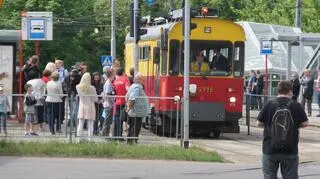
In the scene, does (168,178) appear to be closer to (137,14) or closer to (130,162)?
(130,162)

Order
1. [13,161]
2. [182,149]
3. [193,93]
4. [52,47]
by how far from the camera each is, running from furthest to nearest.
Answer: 1. [52,47]
2. [193,93]
3. [182,149]
4. [13,161]

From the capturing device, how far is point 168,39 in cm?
2125

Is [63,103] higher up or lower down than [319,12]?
lower down

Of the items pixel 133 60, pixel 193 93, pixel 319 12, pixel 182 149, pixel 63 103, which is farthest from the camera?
pixel 319 12

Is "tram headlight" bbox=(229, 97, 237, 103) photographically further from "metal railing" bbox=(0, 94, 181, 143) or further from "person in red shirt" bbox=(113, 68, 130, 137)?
"person in red shirt" bbox=(113, 68, 130, 137)

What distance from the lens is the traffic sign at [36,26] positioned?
2289cm

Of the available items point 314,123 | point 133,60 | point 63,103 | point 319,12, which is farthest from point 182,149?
point 319,12

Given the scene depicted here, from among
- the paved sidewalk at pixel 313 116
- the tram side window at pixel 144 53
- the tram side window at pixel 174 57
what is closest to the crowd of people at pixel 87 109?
the tram side window at pixel 174 57

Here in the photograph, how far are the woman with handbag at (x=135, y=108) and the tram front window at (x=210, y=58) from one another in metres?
3.68

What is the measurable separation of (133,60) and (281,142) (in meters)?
17.0

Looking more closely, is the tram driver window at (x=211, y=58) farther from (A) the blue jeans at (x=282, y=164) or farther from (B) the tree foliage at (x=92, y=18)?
(B) the tree foliage at (x=92, y=18)

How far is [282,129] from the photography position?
956 centimetres

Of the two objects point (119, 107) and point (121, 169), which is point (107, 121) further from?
point (121, 169)

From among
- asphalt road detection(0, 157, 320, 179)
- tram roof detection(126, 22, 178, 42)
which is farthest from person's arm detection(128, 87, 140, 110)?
tram roof detection(126, 22, 178, 42)
